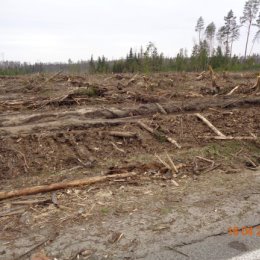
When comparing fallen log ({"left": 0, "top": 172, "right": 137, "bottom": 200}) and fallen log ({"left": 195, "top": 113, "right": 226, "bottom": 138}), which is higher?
fallen log ({"left": 195, "top": 113, "right": 226, "bottom": 138})

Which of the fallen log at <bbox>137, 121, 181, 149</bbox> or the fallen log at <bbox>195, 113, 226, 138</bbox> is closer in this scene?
the fallen log at <bbox>137, 121, 181, 149</bbox>

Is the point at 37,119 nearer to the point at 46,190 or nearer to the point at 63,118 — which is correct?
the point at 63,118

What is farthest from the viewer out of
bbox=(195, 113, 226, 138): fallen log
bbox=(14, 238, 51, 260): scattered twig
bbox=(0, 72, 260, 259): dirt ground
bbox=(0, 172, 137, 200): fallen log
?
bbox=(195, 113, 226, 138): fallen log

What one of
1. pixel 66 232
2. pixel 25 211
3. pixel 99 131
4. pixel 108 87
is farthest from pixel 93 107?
pixel 66 232

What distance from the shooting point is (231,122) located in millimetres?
8141

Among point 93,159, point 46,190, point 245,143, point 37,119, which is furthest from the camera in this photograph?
point 37,119

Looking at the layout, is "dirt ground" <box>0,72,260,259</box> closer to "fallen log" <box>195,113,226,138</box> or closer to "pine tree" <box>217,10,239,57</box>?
"fallen log" <box>195,113,226,138</box>

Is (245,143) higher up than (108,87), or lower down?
lower down

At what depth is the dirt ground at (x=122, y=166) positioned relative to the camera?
12.4 ft

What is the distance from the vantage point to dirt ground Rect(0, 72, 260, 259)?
3785mm

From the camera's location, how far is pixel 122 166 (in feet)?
19.4

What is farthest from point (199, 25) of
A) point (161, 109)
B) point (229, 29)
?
point (161, 109)

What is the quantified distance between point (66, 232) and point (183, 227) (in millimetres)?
1417

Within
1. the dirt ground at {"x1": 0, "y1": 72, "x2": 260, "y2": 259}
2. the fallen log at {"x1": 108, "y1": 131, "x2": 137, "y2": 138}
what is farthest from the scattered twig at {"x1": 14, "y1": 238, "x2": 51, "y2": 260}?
the fallen log at {"x1": 108, "y1": 131, "x2": 137, "y2": 138}
